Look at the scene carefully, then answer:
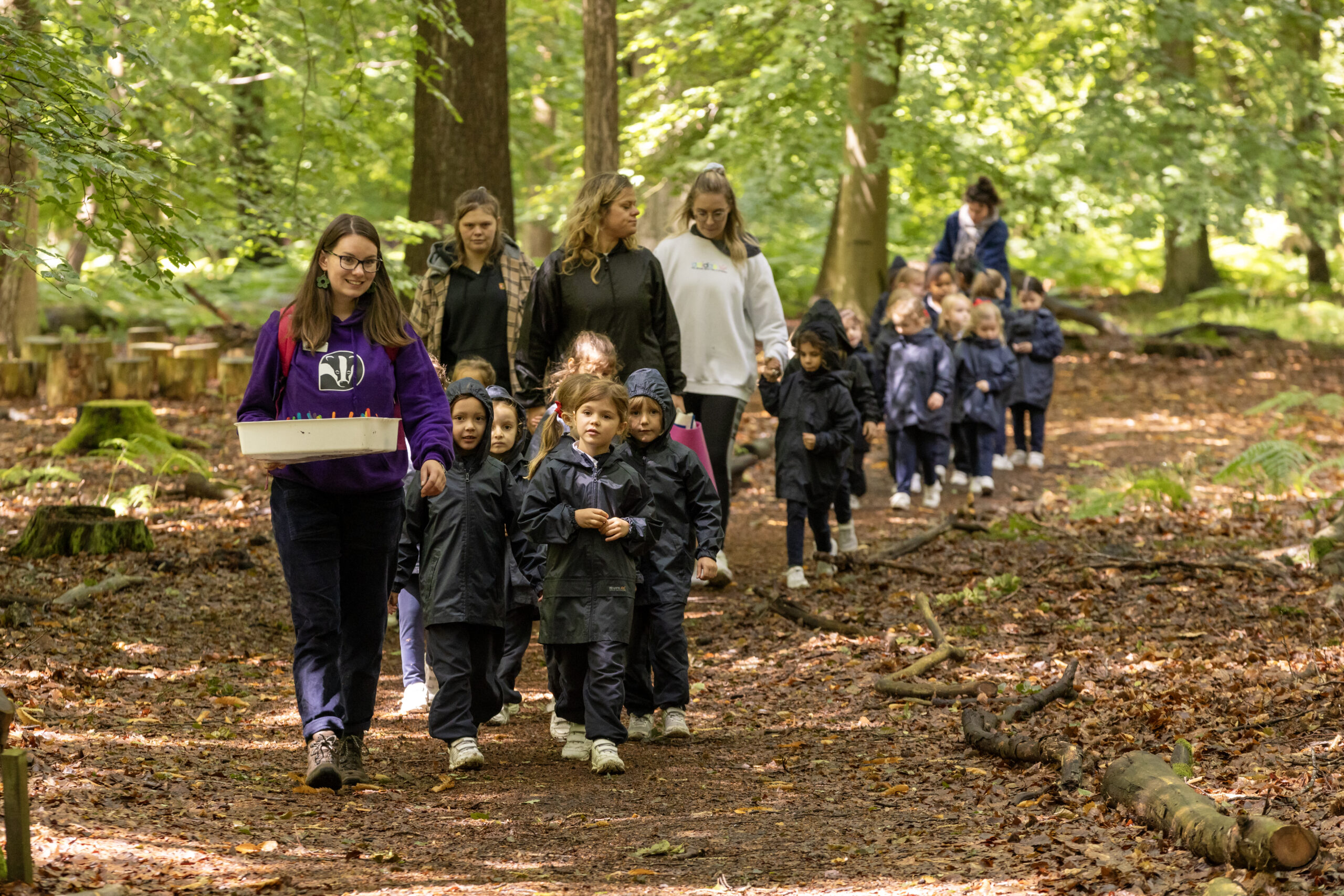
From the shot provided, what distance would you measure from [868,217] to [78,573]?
41.7 ft

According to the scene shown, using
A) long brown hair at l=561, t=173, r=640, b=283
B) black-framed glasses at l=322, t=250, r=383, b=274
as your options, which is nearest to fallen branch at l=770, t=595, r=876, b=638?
long brown hair at l=561, t=173, r=640, b=283

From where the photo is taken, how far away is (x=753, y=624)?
8102mm

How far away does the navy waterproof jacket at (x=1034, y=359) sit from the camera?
13469 mm

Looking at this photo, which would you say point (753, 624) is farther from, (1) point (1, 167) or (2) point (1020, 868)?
(1) point (1, 167)

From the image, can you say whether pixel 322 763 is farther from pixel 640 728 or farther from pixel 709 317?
pixel 709 317

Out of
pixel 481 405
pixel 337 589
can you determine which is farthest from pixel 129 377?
pixel 337 589

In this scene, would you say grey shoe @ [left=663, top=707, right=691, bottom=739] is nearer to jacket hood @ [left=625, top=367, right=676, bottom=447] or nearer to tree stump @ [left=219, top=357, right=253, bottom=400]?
jacket hood @ [left=625, top=367, right=676, bottom=447]

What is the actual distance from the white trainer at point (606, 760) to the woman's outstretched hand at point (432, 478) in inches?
52.5

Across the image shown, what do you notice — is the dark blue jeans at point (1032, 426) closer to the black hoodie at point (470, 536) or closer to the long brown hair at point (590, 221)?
the long brown hair at point (590, 221)

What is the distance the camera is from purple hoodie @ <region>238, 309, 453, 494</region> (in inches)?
185

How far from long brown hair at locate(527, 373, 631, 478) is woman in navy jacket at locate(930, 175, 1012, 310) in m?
8.06

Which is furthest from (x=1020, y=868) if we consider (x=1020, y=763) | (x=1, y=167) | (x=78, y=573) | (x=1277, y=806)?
(x=1, y=167)

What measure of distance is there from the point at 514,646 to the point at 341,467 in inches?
77.3

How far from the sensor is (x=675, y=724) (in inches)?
232
